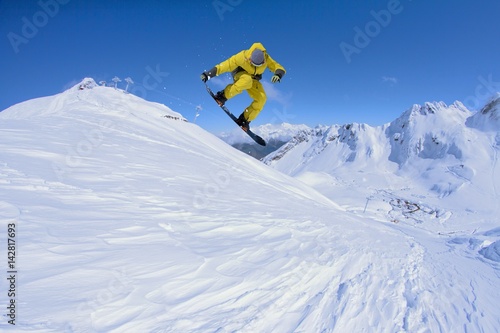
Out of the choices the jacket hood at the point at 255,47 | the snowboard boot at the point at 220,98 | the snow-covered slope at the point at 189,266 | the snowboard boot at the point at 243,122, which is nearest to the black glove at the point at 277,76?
the jacket hood at the point at 255,47

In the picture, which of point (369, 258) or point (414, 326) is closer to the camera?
point (414, 326)

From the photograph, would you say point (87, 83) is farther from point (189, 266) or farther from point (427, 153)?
point (427, 153)

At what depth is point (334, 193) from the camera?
54406 millimetres

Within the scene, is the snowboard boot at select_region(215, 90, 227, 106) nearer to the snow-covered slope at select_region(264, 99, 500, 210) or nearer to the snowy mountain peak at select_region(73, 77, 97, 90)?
the snow-covered slope at select_region(264, 99, 500, 210)

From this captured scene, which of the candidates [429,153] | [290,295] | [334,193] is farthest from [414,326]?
[429,153]

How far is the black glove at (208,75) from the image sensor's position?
880 centimetres

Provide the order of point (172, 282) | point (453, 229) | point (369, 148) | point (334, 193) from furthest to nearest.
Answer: point (369, 148)
point (334, 193)
point (453, 229)
point (172, 282)

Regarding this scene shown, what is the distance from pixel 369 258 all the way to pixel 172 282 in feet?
12.9

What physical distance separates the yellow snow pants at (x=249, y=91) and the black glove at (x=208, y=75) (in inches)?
28.2

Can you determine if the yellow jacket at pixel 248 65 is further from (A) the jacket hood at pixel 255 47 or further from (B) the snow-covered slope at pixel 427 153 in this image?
(B) the snow-covered slope at pixel 427 153

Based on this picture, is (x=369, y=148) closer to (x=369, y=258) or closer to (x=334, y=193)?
(x=334, y=193)

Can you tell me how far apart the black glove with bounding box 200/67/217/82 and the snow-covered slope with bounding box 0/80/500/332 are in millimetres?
3630

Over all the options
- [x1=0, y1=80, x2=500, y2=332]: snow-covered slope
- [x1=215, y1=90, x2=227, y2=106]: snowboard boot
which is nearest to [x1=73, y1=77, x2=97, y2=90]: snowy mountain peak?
[x1=215, y1=90, x2=227, y2=106]: snowboard boot

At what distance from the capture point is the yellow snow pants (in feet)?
29.1
